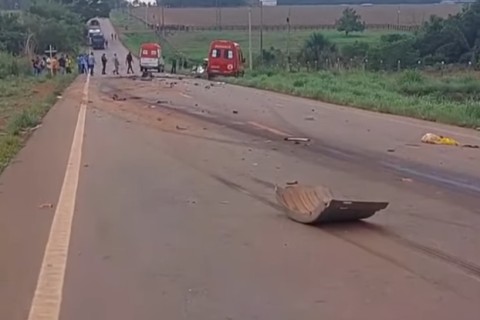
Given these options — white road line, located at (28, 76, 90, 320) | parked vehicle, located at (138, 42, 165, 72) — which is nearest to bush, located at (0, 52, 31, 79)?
parked vehicle, located at (138, 42, 165, 72)

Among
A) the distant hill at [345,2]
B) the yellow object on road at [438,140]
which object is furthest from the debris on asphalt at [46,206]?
the distant hill at [345,2]

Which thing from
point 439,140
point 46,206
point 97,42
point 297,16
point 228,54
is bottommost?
point 97,42

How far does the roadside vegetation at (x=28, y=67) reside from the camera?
71.9ft

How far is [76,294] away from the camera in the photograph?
684cm

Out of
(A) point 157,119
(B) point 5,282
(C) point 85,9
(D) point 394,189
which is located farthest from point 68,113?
(C) point 85,9

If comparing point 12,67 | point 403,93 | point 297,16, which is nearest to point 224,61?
point 12,67

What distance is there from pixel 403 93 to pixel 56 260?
29770 mm

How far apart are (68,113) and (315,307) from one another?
21.2 m

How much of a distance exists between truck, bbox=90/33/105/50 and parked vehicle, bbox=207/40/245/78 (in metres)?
42.1

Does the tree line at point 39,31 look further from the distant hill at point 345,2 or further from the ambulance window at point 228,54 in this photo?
the distant hill at point 345,2

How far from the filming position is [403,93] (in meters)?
36.6

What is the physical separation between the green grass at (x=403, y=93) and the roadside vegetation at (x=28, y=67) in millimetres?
9073

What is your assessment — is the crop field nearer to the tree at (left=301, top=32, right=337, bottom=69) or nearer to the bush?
the tree at (left=301, top=32, right=337, bottom=69)

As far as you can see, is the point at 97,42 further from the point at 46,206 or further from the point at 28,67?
the point at 46,206
